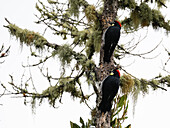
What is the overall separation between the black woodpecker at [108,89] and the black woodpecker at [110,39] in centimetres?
30

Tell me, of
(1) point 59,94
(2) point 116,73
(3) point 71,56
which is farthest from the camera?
(1) point 59,94

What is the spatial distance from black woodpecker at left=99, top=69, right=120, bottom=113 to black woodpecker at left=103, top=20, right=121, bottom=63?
0.30 metres

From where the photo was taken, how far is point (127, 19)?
14.7 ft

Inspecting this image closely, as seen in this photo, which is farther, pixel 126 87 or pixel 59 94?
pixel 59 94

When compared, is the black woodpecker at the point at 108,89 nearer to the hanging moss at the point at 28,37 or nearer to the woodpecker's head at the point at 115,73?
the woodpecker's head at the point at 115,73

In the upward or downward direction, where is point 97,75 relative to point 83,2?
downward

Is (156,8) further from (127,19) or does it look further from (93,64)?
(93,64)

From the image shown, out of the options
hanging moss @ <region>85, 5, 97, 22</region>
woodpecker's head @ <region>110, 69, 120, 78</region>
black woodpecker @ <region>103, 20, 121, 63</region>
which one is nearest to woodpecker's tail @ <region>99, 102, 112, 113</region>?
woodpecker's head @ <region>110, 69, 120, 78</region>

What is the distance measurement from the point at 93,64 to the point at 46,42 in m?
0.98

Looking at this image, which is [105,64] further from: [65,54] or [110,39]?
[65,54]

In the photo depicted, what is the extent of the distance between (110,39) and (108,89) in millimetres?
746

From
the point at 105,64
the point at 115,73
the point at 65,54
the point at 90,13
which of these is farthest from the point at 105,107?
the point at 90,13

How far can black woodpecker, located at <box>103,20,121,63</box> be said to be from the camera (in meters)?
3.79

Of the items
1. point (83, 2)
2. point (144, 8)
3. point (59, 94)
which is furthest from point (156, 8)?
point (59, 94)
